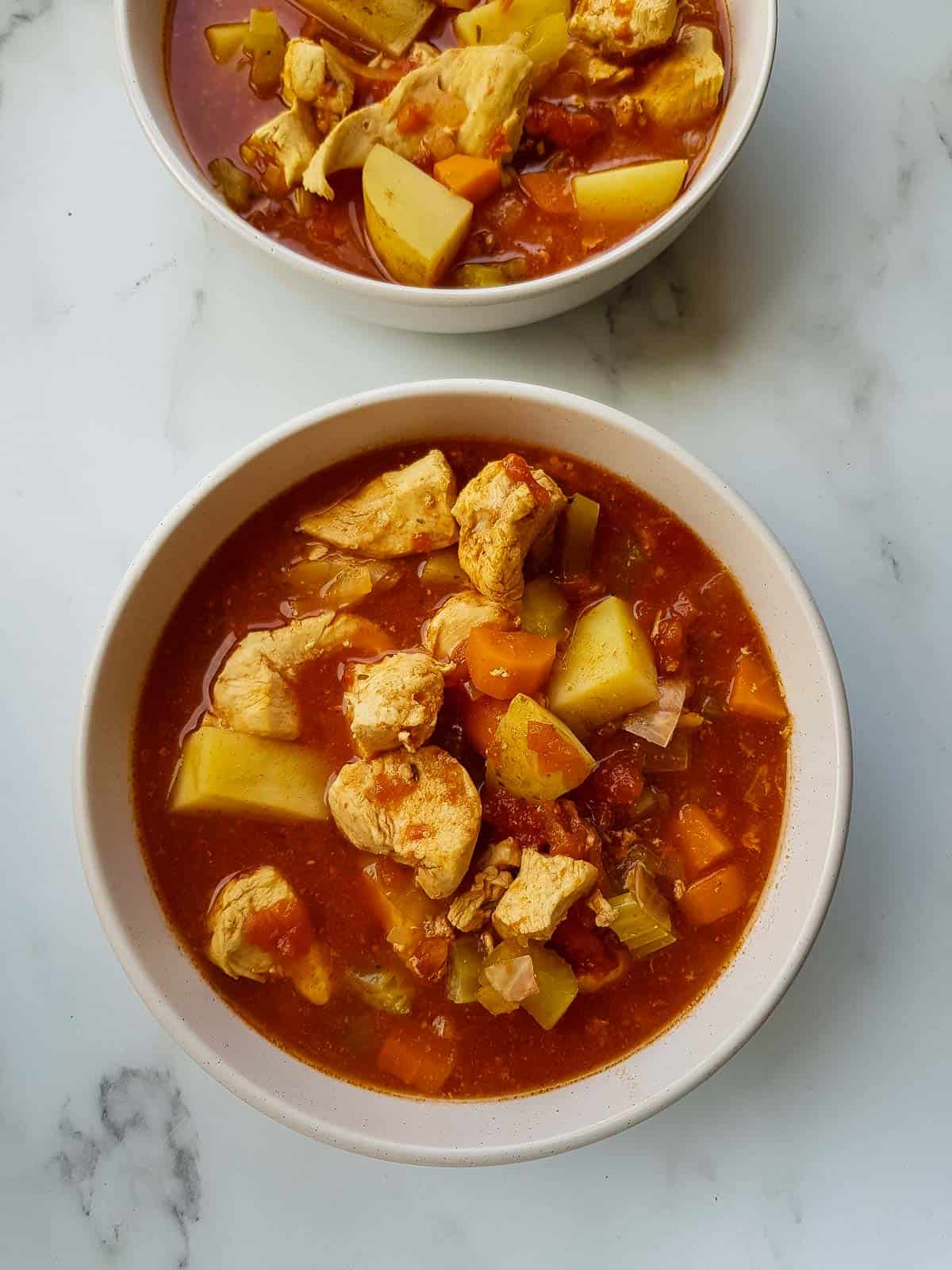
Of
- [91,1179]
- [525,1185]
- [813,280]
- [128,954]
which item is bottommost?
[525,1185]

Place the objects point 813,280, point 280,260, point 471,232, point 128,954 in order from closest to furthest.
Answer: point 128,954, point 280,260, point 471,232, point 813,280

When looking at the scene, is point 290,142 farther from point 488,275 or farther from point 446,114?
point 488,275

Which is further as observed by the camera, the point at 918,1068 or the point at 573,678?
the point at 918,1068

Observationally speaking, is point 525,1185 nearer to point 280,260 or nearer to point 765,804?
point 765,804

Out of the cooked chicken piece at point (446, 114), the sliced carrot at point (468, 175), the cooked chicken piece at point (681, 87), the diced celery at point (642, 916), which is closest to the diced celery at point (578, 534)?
the diced celery at point (642, 916)

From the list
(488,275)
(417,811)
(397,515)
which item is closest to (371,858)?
(417,811)

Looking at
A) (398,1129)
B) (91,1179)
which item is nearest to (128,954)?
(398,1129)

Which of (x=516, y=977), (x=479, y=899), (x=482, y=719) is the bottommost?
(x=516, y=977)
